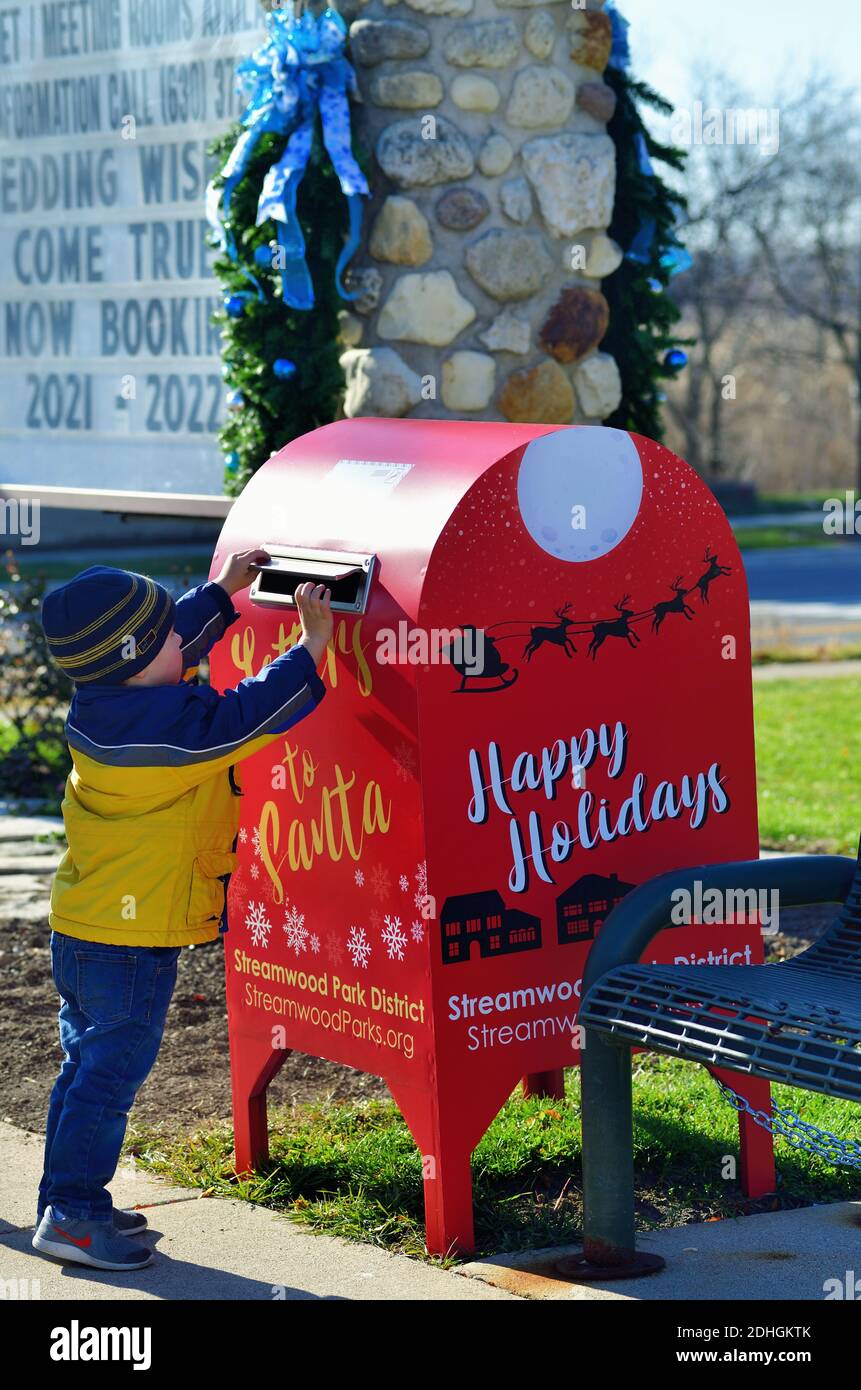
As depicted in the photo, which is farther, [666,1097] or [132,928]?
[666,1097]

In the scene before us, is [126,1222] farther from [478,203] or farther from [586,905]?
[478,203]

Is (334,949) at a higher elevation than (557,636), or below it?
below

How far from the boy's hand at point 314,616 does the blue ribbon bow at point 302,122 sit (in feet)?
7.93

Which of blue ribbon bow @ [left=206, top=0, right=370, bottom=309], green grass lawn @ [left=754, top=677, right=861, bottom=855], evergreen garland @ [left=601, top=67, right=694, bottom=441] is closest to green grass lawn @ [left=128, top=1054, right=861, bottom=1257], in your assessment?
evergreen garland @ [left=601, top=67, right=694, bottom=441]

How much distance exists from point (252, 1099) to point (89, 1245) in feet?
2.01

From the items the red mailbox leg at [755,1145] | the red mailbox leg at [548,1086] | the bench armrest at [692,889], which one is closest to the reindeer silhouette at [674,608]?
the bench armrest at [692,889]

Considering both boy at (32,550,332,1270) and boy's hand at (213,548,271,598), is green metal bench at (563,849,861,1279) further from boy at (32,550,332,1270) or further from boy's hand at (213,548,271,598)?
boy's hand at (213,548,271,598)

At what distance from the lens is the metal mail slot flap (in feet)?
11.6

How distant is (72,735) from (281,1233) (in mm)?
1124

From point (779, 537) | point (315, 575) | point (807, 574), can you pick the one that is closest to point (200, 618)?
point (315, 575)

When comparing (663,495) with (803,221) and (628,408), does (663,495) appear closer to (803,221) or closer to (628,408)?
(628,408)

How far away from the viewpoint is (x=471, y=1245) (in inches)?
137

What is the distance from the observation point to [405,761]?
3428 millimetres

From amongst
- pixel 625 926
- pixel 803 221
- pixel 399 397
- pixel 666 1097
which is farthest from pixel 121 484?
pixel 803 221
